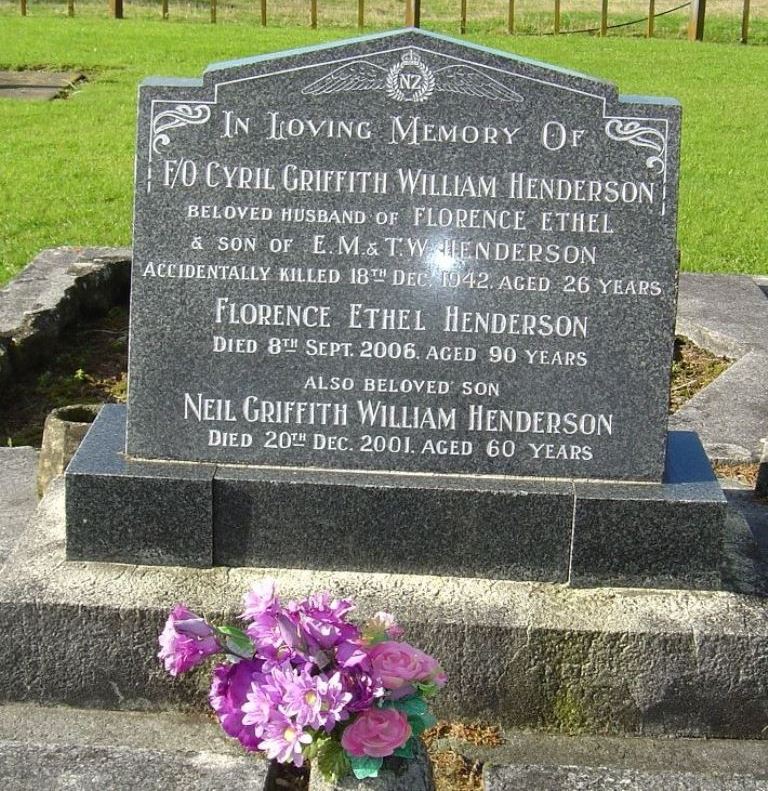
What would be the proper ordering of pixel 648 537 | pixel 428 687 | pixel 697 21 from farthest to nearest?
pixel 697 21, pixel 648 537, pixel 428 687

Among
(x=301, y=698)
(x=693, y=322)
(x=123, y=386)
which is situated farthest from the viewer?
(x=693, y=322)

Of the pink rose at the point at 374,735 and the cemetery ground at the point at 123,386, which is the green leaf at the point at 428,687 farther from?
the cemetery ground at the point at 123,386

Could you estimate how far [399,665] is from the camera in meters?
2.68

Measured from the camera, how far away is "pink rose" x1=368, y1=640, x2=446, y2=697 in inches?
104

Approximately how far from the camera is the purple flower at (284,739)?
2553 millimetres

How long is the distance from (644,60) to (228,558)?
53.8 feet

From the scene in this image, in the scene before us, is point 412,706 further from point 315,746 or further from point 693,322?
point 693,322

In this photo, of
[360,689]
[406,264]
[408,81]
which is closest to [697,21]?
[408,81]

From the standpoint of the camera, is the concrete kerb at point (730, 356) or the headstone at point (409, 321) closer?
the headstone at point (409, 321)

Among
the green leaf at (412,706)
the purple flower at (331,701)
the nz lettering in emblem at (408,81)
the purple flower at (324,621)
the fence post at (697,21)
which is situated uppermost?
the fence post at (697,21)

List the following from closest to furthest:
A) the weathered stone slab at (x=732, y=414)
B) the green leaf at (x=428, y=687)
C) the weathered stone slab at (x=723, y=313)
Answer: the green leaf at (x=428, y=687) → the weathered stone slab at (x=732, y=414) → the weathered stone slab at (x=723, y=313)

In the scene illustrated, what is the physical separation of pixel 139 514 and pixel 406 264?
1.00 m

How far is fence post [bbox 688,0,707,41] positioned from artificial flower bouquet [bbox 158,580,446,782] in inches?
844

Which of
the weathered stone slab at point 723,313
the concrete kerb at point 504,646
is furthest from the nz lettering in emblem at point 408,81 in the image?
the weathered stone slab at point 723,313
